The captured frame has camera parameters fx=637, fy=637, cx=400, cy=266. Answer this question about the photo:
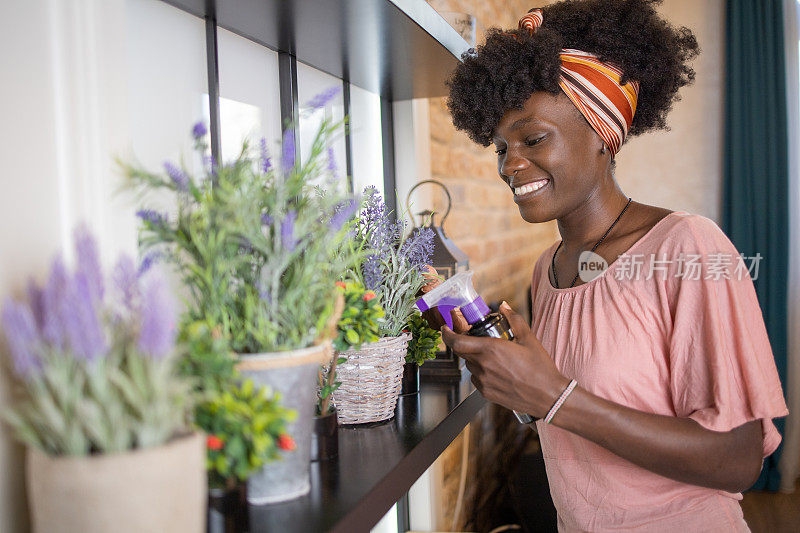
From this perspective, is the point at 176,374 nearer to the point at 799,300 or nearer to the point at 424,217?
the point at 424,217

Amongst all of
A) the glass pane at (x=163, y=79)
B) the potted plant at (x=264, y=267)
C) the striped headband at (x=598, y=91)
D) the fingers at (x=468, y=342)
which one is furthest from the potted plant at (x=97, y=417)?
the striped headband at (x=598, y=91)

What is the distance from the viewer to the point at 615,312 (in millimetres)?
1026

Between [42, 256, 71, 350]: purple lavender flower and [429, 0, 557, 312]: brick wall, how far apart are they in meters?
1.17

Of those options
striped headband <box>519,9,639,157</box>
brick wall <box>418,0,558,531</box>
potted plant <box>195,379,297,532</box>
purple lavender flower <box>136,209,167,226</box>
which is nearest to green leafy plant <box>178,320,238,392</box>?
potted plant <box>195,379,297,532</box>

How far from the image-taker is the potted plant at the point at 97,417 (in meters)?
0.38

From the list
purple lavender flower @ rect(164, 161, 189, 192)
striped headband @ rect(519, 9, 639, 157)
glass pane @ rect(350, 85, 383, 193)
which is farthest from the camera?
glass pane @ rect(350, 85, 383, 193)

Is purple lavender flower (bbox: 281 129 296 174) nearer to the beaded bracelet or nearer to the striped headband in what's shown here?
the beaded bracelet

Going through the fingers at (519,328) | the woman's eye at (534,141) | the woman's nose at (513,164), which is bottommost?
the fingers at (519,328)

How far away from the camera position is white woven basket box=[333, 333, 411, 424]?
2.69ft

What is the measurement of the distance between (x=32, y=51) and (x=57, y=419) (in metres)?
0.31

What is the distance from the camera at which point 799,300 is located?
3207mm

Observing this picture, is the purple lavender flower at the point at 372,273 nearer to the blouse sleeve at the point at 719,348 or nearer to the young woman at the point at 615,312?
the young woman at the point at 615,312

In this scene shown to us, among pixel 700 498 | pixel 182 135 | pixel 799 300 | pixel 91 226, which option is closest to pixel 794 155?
pixel 799 300

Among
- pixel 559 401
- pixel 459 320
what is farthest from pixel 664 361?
pixel 459 320
